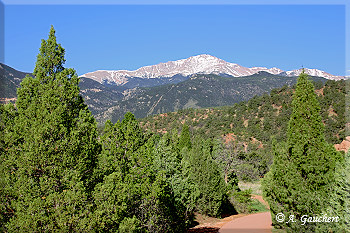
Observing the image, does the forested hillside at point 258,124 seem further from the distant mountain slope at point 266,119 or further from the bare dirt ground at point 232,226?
the bare dirt ground at point 232,226

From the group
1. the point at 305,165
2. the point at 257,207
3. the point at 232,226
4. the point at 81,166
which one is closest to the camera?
the point at 81,166

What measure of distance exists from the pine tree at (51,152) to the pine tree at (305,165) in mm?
6846

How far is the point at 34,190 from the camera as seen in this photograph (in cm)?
621

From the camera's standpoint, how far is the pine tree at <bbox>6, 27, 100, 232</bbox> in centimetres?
613

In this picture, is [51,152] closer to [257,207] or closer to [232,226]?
[232,226]

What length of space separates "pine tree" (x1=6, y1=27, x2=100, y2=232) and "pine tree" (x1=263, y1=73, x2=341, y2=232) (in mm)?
6846

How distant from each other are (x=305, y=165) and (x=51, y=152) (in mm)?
7960

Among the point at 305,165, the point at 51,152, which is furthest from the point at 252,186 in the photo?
the point at 51,152

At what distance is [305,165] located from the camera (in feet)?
33.2

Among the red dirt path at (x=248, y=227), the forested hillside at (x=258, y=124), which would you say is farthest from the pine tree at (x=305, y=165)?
the forested hillside at (x=258, y=124)

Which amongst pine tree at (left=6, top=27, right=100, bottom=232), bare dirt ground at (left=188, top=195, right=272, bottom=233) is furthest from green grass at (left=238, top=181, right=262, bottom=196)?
pine tree at (left=6, top=27, right=100, bottom=232)

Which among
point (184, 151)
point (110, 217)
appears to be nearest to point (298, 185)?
point (110, 217)

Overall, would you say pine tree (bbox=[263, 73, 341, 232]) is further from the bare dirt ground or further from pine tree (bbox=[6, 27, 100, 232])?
pine tree (bbox=[6, 27, 100, 232])

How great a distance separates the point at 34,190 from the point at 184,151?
68.1ft
